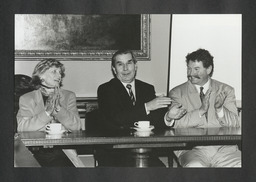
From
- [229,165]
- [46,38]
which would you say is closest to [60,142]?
[46,38]

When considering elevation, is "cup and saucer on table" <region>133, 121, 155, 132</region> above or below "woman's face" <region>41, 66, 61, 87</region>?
below

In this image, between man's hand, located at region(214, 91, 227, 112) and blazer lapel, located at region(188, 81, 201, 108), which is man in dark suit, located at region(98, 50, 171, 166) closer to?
blazer lapel, located at region(188, 81, 201, 108)

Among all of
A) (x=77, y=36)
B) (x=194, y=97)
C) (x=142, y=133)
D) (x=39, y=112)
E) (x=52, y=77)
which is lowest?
(x=142, y=133)

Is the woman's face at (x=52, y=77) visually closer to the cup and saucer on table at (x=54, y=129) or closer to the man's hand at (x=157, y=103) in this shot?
the cup and saucer on table at (x=54, y=129)

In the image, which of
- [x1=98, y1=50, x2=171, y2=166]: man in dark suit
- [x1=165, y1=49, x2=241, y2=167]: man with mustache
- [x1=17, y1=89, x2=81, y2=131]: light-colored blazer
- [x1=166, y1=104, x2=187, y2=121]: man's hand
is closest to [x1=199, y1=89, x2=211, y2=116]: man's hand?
[x1=165, y1=49, x2=241, y2=167]: man with mustache

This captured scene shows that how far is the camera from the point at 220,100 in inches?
119

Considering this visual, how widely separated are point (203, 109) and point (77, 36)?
1.01m

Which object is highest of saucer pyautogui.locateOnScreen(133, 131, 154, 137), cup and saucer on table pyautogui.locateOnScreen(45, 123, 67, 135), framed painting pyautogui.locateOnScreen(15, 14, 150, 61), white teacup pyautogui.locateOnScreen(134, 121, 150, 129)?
framed painting pyautogui.locateOnScreen(15, 14, 150, 61)

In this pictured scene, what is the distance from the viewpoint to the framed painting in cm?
300

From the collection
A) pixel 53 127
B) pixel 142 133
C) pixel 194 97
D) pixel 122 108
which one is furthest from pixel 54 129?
pixel 194 97

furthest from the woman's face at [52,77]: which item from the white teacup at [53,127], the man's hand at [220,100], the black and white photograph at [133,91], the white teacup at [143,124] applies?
Answer: the man's hand at [220,100]

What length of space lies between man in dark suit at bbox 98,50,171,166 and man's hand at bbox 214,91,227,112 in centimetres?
33

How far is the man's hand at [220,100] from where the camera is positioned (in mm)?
3016

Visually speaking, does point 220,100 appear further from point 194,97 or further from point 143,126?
point 143,126
